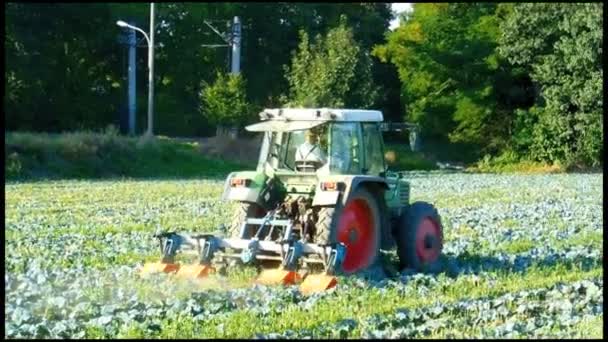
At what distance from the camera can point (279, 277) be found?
33.1 feet

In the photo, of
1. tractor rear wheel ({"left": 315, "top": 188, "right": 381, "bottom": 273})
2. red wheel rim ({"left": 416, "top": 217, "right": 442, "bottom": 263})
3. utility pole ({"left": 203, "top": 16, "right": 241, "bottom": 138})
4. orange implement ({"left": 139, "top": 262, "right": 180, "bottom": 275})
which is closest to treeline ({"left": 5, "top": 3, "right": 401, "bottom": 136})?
utility pole ({"left": 203, "top": 16, "right": 241, "bottom": 138})

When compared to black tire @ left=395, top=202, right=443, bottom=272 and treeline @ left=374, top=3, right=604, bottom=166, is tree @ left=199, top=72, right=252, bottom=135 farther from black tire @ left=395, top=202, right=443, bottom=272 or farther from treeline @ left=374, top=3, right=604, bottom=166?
black tire @ left=395, top=202, right=443, bottom=272

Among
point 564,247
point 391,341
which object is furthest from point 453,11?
point 391,341

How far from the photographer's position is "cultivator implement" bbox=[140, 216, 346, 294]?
10.1 meters

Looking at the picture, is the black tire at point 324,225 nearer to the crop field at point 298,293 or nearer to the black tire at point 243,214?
the crop field at point 298,293

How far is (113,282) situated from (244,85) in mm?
28722

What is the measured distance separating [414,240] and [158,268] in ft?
10.1

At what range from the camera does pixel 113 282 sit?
1005cm

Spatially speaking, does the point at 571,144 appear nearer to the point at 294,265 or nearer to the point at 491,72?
the point at 491,72

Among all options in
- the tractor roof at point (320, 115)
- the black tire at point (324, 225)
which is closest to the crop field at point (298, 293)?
the black tire at point (324, 225)

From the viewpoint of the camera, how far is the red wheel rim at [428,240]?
1175cm

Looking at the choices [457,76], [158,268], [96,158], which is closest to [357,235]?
[158,268]

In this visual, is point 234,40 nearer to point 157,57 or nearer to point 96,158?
point 157,57

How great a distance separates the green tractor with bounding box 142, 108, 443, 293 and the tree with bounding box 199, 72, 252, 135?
2580 cm
